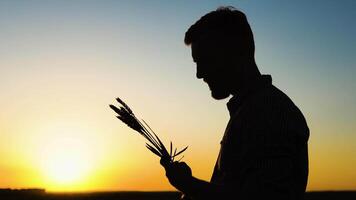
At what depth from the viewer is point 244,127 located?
3.51 metres

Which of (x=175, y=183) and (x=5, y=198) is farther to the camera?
(x=5, y=198)

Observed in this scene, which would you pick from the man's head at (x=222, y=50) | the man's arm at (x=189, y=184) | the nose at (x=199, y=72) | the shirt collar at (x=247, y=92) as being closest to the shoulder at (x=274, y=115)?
the shirt collar at (x=247, y=92)

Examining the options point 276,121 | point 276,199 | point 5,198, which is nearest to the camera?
point 276,199

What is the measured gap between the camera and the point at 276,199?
319 cm

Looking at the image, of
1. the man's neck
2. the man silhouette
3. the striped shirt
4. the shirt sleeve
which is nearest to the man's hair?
the man silhouette

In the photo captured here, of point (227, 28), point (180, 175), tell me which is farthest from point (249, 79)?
point (180, 175)

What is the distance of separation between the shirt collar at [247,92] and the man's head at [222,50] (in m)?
0.06

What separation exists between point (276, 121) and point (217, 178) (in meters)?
0.62

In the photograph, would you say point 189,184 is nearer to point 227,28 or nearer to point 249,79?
point 249,79

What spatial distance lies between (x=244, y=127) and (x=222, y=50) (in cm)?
67

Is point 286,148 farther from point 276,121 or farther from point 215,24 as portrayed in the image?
point 215,24

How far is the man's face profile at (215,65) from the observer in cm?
389

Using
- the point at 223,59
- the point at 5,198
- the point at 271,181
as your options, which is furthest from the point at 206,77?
the point at 5,198

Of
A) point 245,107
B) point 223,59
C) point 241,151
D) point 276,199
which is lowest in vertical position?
point 276,199
